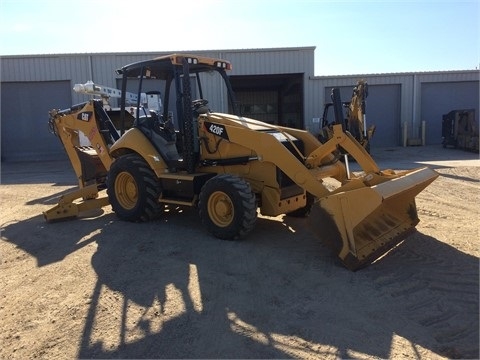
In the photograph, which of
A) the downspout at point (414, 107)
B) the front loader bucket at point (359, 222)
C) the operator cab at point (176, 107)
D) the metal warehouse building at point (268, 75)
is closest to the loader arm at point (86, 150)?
the operator cab at point (176, 107)

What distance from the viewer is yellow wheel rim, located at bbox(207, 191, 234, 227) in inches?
234

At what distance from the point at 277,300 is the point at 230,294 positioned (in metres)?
0.50

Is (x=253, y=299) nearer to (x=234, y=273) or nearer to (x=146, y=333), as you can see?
(x=234, y=273)

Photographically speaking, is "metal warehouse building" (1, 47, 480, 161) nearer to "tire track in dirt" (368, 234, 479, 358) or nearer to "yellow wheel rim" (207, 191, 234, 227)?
"yellow wheel rim" (207, 191, 234, 227)

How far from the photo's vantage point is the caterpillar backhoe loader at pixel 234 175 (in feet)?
16.6

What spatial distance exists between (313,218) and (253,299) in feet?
4.14

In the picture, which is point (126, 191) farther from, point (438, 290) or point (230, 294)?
point (438, 290)

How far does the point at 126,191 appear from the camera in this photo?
7461 mm

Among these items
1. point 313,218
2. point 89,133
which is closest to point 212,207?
point 313,218

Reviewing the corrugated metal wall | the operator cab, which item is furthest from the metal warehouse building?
the operator cab

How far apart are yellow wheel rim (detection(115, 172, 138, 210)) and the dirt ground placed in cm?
42

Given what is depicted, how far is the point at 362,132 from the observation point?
14094 mm

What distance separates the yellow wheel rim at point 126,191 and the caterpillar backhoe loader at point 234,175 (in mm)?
17

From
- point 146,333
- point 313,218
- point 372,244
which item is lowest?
point 146,333
